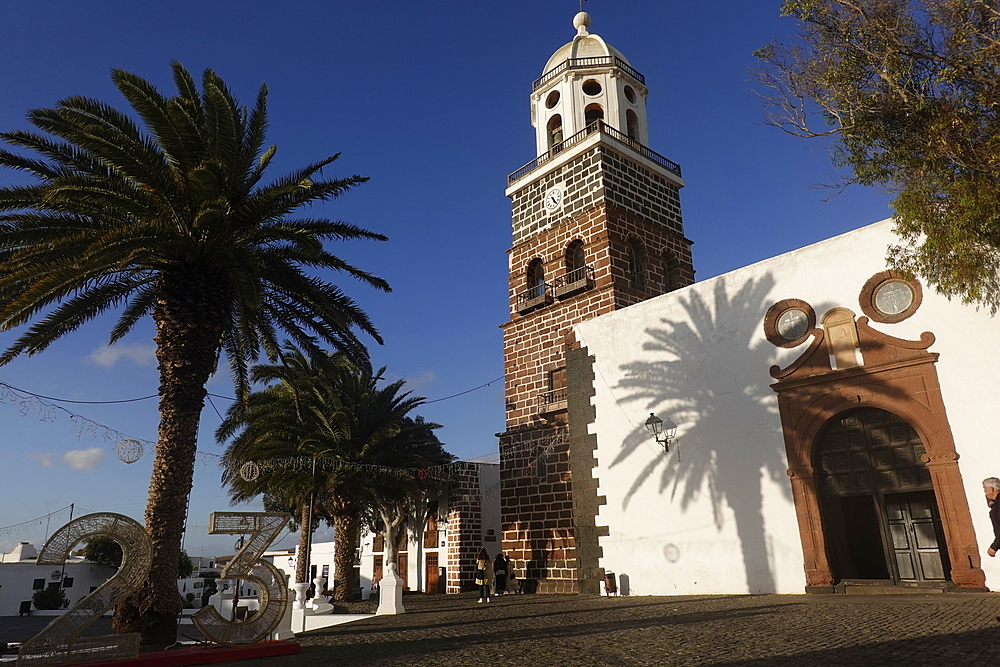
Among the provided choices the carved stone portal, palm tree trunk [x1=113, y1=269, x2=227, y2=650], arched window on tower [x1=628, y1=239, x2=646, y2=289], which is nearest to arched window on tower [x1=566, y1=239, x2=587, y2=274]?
arched window on tower [x1=628, y1=239, x2=646, y2=289]

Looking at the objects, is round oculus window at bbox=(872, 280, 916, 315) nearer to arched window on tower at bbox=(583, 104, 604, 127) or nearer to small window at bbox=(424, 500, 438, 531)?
arched window on tower at bbox=(583, 104, 604, 127)

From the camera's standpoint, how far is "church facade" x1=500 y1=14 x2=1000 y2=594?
11344 millimetres

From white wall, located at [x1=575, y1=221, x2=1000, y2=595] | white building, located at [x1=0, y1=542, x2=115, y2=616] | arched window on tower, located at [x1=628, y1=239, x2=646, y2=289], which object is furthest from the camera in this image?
white building, located at [x1=0, y1=542, x2=115, y2=616]

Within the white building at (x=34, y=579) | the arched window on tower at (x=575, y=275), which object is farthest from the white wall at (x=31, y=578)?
the arched window on tower at (x=575, y=275)

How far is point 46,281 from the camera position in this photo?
950 cm

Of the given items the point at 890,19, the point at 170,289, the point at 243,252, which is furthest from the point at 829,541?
the point at 170,289

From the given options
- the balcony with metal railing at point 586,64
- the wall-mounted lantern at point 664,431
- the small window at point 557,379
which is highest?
the balcony with metal railing at point 586,64

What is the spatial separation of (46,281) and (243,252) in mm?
2717

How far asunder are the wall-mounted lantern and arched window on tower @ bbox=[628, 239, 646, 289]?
5203 mm

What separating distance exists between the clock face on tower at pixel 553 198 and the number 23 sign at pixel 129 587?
13.6 m

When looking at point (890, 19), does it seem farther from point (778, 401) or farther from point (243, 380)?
point (243, 380)

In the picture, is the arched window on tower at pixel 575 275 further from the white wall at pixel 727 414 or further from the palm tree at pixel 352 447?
the palm tree at pixel 352 447

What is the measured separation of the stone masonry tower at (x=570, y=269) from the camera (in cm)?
1734

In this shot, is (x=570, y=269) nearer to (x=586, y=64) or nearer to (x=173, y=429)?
(x=586, y=64)
